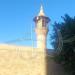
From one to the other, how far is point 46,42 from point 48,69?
3494mm

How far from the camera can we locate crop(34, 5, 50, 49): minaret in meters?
19.3

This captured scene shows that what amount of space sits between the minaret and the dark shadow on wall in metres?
2.33

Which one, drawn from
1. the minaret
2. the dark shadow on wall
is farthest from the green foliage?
the minaret

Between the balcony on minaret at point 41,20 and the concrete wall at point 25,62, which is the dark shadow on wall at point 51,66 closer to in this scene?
the concrete wall at point 25,62

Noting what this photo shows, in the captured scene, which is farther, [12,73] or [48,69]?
[48,69]

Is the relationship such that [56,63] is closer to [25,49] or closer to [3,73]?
[25,49]

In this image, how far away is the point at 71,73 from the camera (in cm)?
1592

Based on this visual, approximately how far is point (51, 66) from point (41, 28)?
436 cm

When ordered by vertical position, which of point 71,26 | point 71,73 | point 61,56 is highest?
point 71,26

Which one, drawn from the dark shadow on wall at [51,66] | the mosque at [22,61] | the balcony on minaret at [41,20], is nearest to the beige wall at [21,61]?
the mosque at [22,61]

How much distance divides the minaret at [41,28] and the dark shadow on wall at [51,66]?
7.63ft

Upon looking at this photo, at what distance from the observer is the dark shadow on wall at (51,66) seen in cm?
1642

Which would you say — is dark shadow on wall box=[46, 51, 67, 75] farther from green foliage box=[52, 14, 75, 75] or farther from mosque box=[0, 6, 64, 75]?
green foliage box=[52, 14, 75, 75]

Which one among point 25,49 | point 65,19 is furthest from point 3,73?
point 65,19
